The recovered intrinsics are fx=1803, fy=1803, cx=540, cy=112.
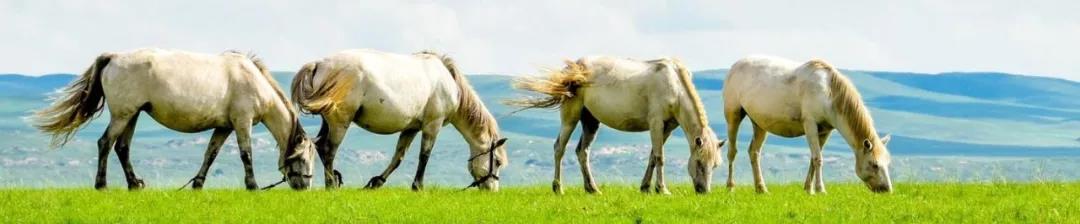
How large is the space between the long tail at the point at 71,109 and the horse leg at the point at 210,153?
1538 millimetres

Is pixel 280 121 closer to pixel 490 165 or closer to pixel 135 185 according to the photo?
pixel 135 185

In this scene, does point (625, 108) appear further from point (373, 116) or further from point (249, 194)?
point (249, 194)

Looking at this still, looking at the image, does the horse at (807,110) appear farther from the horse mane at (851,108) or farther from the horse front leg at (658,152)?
the horse front leg at (658,152)

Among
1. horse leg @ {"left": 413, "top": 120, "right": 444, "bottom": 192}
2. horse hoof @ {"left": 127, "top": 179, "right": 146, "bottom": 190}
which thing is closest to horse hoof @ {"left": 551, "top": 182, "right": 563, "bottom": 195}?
horse leg @ {"left": 413, "top": 120, "right": 444, "bottom": 192}

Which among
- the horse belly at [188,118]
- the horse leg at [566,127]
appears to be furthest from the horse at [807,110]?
the horse belly at [188,118]

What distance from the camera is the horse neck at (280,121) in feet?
79.3

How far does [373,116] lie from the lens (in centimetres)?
2467

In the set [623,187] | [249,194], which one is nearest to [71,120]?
[249,194]

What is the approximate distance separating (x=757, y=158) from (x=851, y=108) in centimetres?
237

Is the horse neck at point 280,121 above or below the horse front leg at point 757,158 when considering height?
above

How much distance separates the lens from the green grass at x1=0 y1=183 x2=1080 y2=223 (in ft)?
63.6

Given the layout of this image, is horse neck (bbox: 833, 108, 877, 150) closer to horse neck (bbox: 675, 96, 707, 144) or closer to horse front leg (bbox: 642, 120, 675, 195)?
horse neck (bbox: 675, 96, 707, 144)

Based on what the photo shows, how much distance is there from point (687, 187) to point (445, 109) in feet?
12.3

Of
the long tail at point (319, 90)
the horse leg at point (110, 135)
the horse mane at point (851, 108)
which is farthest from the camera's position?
the long tail at point (319, 90)
